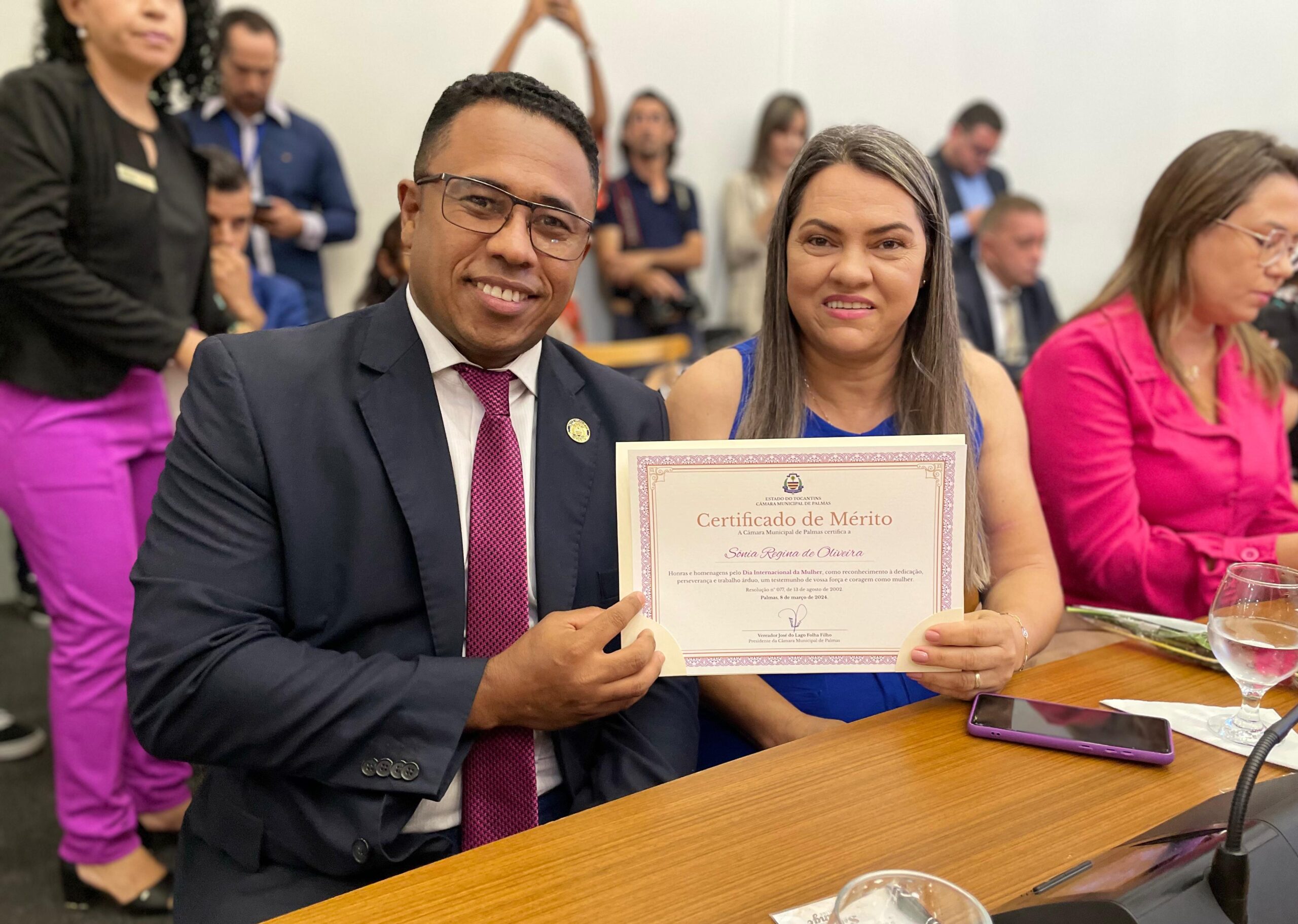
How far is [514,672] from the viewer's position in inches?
51.0

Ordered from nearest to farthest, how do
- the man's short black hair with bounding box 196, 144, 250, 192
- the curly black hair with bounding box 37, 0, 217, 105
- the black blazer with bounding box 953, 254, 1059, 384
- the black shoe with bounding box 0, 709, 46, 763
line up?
the curly black hair with bounding box 37, 0, 217, 105 → the black shoe with bounding box 0, 709, 46, 763 → the man's short black hair with bounding box 196, 144, 250, 192 → the black blazer with bounding box 953, 254, 1059, 384

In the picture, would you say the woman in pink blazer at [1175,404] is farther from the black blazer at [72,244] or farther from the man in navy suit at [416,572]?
the black blazer at [72,244]

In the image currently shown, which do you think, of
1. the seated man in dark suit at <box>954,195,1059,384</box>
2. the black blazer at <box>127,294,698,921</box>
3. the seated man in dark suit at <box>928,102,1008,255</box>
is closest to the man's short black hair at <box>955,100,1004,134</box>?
the seated man in dark suit at <box>928,102,1008,255</box>

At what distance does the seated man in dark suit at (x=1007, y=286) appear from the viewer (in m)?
5.20

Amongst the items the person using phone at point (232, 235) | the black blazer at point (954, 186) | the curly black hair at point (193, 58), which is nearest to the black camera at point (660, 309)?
the black blazer at point (954, 186)

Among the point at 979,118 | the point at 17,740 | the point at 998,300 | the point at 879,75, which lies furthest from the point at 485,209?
the point at 879,75

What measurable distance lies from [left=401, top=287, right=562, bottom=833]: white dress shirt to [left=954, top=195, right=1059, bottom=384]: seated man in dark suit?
3.82 meters

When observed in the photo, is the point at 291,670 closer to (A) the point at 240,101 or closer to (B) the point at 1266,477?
(B) the point at 1266,477

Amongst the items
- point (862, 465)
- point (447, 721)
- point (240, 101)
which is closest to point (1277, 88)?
point (240, 101)

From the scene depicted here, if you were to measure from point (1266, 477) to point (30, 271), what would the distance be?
2855 millimetres

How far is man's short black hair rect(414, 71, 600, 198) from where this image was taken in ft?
4.90

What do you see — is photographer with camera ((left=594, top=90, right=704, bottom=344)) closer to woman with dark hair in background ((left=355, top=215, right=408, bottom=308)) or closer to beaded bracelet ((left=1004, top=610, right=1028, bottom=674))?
woman with dark hair in background ((left=355, top=215, right=408, bottom=308))

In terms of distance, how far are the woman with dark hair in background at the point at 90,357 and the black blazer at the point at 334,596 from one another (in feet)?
3.96

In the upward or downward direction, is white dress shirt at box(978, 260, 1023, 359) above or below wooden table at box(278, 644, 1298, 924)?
above
